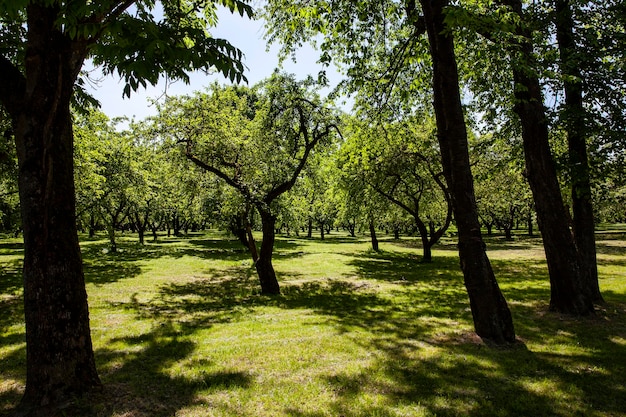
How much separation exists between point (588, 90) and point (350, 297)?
35.7 feet

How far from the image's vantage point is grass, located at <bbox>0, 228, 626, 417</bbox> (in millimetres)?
5387

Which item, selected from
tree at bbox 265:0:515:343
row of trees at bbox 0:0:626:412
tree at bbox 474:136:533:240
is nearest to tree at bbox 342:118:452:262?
row of trees at bbox 0:0:626:412

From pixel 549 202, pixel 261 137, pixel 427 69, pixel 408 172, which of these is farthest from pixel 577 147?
pixel 408 172

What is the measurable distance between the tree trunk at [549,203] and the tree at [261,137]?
7773mm

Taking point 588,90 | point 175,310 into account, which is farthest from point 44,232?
point 588,90

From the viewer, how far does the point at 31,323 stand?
5055 mm

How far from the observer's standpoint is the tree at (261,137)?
15008 mm

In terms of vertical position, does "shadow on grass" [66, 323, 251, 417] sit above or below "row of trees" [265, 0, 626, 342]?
below

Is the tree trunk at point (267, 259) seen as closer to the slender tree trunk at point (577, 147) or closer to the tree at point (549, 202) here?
the tree at point (549, 202)

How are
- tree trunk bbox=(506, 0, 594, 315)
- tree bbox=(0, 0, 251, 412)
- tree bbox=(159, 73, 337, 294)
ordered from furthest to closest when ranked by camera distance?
tree bbox=(159, 73, 337, 294)
tree trunk bbox=(506, 0, 594, 315)
tree bbox=(0, 0, 251, 412)

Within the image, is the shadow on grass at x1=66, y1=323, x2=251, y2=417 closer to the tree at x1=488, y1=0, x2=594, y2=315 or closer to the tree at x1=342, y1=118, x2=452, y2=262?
the tree at x1=488, y1=0, x2=594, y2=315

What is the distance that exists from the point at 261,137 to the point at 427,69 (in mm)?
7317

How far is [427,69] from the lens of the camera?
1183 cm

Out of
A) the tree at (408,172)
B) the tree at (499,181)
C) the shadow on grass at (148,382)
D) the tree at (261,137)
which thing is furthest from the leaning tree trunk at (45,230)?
the tree at (408,172)
